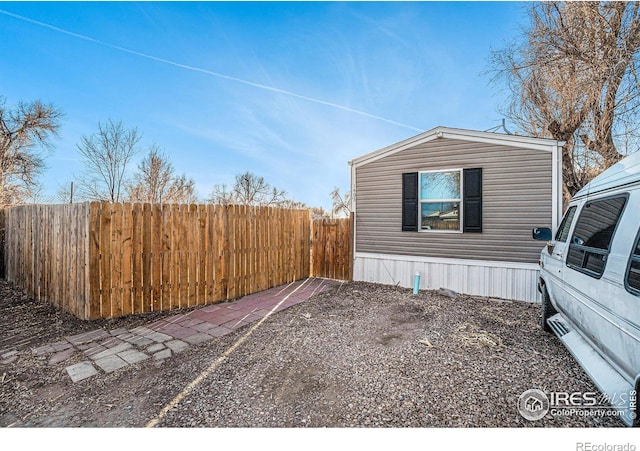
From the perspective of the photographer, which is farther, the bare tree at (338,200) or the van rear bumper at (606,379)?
the bare tree at (338,200)

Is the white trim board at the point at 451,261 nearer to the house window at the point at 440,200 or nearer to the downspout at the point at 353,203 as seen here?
the downspout at the point at 353,203

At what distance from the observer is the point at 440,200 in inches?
237

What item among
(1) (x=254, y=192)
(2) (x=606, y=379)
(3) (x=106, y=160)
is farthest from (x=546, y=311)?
(1) (x=254, y=192)

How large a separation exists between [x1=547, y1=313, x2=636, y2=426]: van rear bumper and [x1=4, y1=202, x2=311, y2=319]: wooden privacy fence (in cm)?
481

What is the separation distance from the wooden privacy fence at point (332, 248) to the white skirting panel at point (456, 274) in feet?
0.94

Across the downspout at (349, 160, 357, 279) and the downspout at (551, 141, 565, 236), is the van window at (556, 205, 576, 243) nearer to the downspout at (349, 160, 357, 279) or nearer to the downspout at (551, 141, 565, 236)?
the downspout at (551, 141, 565, 236)

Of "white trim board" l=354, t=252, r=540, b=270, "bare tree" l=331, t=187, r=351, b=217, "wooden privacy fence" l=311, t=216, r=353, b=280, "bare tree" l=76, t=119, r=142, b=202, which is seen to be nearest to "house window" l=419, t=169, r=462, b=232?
"white trim board" l=354, t=252, r=540, b=270

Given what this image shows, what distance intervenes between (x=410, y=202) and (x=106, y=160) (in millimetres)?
9602

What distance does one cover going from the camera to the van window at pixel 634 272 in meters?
1.58

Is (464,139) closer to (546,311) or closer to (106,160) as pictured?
(546,311)

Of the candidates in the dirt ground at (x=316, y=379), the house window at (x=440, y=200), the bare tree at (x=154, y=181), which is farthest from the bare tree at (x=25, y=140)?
the house window at (x=440, y=200)

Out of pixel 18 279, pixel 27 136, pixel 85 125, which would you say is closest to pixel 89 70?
pixel 85 125

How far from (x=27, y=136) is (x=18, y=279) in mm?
9360
